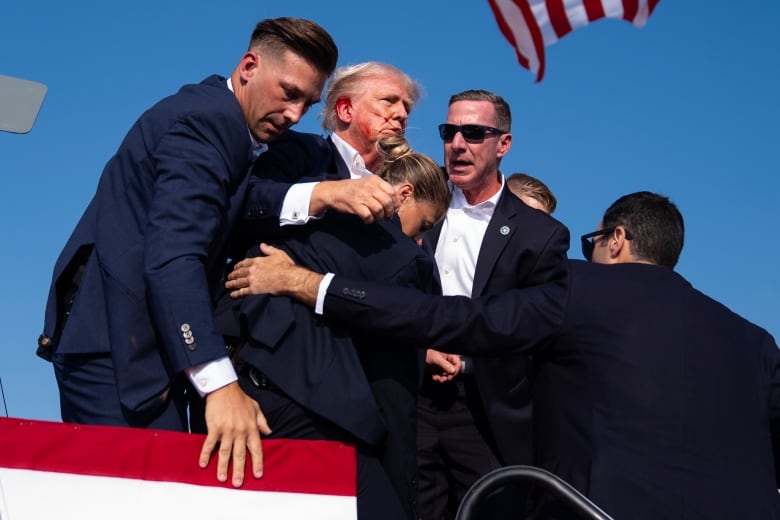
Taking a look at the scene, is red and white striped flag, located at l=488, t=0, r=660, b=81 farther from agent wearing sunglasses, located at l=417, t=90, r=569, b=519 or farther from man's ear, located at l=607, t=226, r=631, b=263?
agent wearing sunglasses, located at l=417, t=90, r=569, b=519

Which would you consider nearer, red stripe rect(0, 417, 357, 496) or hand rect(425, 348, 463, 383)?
red stripe rect(0, 417, 357, 496)

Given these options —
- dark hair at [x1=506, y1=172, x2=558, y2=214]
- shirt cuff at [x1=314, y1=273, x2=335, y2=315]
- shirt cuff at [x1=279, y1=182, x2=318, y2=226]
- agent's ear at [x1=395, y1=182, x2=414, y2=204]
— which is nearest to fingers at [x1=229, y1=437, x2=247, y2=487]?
shirt cuff at [x1=314, y1=273, x2=335, y2=315]

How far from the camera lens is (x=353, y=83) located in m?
4.53

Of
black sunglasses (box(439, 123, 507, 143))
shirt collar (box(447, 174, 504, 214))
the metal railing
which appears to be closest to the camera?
the metal railing

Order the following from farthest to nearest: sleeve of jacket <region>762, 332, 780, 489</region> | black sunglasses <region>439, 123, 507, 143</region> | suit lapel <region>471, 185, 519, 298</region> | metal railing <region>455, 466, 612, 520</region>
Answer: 1. black sunglasses <region>439, 123, 507, 143</region>
2. suit lapel <region>471, 185, 519, 298</region>
3. sleeve of jacket <region>762, 332, 780, 489</region>
4. metal railing <region>455, 466, 612, 520</region>

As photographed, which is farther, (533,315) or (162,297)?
(533,315)

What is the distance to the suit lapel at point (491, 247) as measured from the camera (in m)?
4.96

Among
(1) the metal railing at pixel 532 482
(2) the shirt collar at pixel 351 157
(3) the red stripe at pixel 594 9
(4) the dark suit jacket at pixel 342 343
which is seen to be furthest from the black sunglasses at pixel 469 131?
(1) the metal railing at pixel 532 482

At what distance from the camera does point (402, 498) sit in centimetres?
328

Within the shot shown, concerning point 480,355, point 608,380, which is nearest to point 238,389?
point 480,355

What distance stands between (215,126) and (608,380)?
146 centimetres

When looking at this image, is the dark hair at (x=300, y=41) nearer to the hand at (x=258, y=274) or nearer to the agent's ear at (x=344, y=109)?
the hand at (x=258, y=274)

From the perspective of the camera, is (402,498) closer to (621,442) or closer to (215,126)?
(621,442)

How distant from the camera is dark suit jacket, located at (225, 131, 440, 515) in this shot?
123 inches
